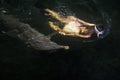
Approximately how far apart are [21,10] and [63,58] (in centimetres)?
179

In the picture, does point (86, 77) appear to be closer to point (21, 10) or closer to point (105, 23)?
point (105, 23)

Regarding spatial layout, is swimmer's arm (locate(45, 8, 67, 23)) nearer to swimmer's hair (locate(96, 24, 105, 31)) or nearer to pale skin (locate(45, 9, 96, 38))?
pale skin (locate(45, 9, 96, 38))

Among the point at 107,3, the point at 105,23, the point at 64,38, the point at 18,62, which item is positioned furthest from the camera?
the point at 107,3

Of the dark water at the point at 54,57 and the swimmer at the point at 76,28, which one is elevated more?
the swimmer at the point at 76,28

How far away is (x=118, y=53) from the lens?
27.6 feet

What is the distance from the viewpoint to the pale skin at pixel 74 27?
8414 mm

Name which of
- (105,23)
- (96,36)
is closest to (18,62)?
(96,36)

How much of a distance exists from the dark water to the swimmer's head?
165 mm

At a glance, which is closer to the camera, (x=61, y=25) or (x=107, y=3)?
(x=61, y=25)

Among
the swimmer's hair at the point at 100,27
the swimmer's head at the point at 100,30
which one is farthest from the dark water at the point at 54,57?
the swimmer's hair at the point at 100,27

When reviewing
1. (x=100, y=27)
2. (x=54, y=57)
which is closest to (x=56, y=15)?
(x=100, y=27)

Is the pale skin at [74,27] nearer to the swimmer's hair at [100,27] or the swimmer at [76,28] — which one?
the swimmer at [76,28]

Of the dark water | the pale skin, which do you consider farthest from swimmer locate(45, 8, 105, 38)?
the dark water

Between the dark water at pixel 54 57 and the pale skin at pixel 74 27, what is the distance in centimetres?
19
